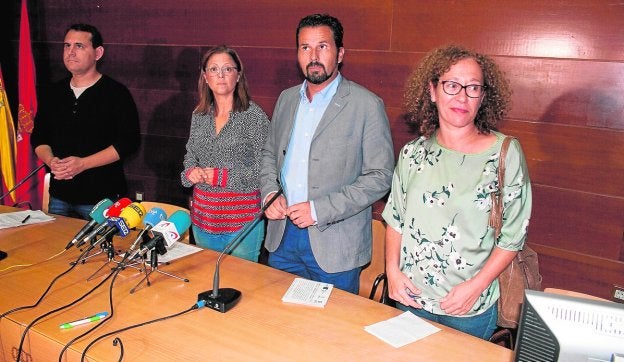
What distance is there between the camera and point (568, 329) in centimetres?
108

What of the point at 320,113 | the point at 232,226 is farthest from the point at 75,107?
the point at 320,113

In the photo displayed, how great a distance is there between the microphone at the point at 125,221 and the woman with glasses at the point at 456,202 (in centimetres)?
101

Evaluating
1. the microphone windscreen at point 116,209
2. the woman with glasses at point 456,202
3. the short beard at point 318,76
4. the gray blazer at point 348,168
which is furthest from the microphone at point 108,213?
the woman with glasses at point 456,202

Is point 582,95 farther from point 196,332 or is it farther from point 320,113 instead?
point 196,332

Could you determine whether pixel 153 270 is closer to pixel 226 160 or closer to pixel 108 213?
pixel 108 213

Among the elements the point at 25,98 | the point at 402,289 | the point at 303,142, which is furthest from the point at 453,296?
the point at 25,98

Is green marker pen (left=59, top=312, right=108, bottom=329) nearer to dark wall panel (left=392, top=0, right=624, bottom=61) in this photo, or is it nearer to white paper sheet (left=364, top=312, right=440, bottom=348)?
white paper sheet (left=364, top=312, right=440, bottom=348)

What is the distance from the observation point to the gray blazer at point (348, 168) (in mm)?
2223

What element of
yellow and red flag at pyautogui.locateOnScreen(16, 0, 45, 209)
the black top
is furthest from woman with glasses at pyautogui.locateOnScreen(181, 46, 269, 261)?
yellow and red flag at pyautogui.locateOnScreen(16, 0, 45, 209)

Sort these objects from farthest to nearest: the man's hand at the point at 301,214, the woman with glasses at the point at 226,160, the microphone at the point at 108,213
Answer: the woman with glasses at the point at 226,160 < the man's hand at the point at 301,214 < the microphone at the point at 108,213

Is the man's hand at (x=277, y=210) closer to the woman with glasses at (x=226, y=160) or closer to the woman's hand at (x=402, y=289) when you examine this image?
the woman with glasses at (x=226, y=160)

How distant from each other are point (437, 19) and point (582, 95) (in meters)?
0.87

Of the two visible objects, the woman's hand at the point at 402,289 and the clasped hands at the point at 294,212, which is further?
the clasped hands at the point at 294,212

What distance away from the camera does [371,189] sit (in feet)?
7.23
